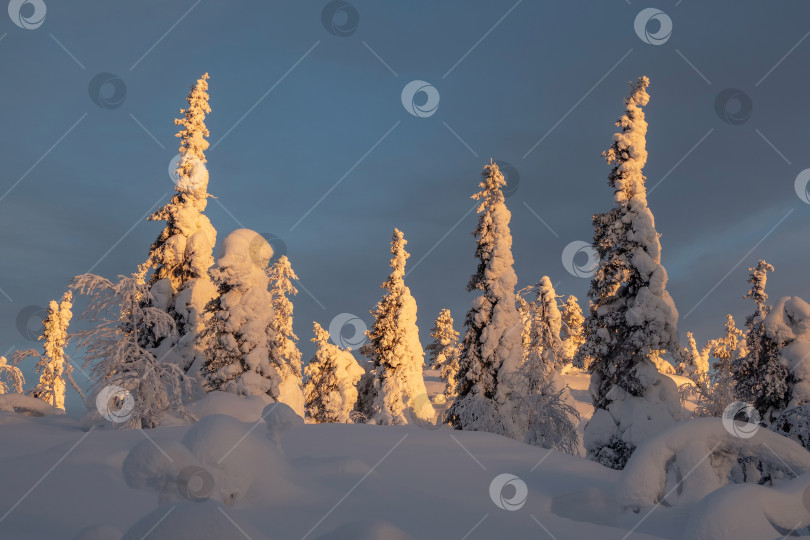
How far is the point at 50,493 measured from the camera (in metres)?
6.48

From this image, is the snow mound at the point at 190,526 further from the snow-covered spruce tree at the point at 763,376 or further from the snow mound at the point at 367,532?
the snow-covered spruce tree at the point at 763,376

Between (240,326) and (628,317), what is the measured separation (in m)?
14.7

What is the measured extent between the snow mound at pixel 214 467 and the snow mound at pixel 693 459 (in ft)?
13.7

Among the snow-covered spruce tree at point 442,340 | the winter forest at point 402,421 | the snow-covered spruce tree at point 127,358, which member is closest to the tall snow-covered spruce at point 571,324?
the snow-covered spruce tree at point 442,340

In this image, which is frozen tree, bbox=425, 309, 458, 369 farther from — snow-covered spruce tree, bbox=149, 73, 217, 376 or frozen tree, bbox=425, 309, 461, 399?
snow-covered spruce tree, bbox=149, 73, 217, 376

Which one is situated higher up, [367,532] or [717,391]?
[717,391]

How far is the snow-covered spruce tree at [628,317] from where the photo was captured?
21.0 metres

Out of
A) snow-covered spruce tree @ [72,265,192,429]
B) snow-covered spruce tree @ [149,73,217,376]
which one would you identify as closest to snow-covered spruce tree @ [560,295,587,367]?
snow-covered spruce tree @ [149,73,217,376]

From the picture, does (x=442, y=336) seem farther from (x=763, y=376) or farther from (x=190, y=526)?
(x=190, y=526)

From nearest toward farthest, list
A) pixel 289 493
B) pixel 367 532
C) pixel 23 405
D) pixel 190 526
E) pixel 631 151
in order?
pixel 190 526 → pixel 367 532 → pixel 289 493 → pixel 23 405 → pixel 631 151

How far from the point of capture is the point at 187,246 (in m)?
27.3

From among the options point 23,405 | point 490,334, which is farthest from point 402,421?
point 23,405

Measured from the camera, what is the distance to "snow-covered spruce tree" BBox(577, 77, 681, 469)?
68.9ft

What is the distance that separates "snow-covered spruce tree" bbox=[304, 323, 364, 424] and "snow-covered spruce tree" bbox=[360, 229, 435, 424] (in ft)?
11.2
